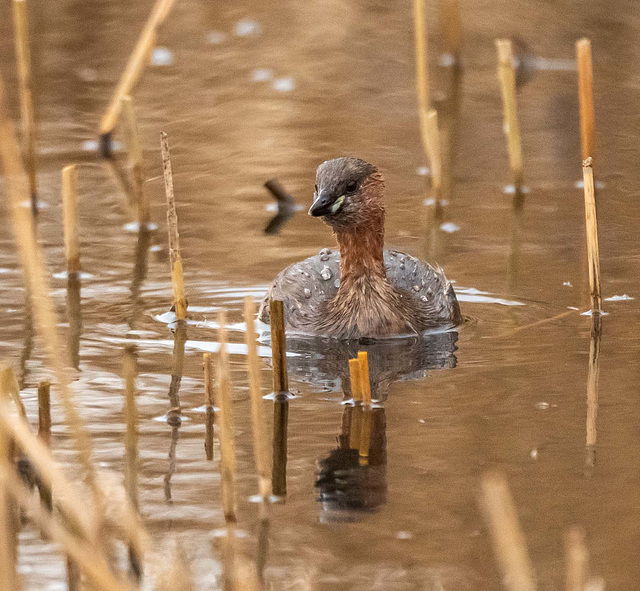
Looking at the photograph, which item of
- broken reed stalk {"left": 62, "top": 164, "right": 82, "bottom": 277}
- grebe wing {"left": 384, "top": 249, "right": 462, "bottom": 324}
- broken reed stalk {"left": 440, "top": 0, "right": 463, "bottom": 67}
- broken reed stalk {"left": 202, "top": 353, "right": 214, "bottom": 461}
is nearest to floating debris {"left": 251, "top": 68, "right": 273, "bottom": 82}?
broken reed stalk {"left": 440, "top": 0, "right": 463, "bottom": 67}

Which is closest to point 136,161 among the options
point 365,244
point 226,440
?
point 365,244

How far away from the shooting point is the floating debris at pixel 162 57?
1448cm

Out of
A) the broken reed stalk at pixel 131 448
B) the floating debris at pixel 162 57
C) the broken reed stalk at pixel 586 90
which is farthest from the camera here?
the floating debris at pixel 162 57

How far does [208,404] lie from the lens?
20.1 ft

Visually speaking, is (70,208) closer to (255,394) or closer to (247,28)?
(255,394)

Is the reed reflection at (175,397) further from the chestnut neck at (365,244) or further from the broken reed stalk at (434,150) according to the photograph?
the broken reed stalk at (434,150)

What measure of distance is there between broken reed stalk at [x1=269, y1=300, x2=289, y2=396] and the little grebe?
4.35ft

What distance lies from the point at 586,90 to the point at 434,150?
130cm

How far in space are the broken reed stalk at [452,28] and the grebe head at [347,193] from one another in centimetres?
582

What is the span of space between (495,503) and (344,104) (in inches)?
393

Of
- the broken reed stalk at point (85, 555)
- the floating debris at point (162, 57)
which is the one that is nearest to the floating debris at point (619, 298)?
the broken reed stalk at point (85, 555)

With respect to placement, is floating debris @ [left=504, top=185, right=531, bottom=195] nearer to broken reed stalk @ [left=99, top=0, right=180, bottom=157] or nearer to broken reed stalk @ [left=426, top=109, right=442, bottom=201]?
broken reed stalk @ [left=426, top=109, right=442, bottom=201]

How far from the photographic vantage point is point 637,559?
4711mm

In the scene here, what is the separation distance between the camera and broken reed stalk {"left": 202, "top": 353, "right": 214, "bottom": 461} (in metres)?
5.79
